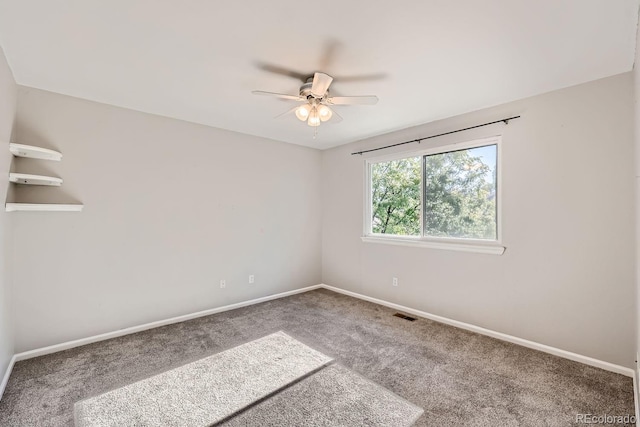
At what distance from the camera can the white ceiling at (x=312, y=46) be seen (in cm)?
163

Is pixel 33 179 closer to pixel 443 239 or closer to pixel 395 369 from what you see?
pixel 395 369

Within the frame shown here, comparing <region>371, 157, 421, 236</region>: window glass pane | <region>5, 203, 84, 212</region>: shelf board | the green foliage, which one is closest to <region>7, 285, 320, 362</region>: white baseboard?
<region>5, 203, 84, 212</region>: shelf board

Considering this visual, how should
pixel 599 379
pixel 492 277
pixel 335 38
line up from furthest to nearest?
1. pixel 492 277
2. pixel 599 379
3. pixel 335 38

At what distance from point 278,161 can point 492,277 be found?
3193 millimetres

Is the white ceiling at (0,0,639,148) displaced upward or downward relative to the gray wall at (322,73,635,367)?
upward

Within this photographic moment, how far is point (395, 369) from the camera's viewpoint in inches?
94.9

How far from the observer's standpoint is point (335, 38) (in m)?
Result: 1.88

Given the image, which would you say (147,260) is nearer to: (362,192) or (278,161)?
(278,161)

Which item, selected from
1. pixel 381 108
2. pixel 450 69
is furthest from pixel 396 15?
pixel 381 108

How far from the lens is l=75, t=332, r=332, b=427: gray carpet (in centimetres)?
183

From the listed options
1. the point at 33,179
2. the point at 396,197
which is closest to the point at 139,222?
the point at 33,179

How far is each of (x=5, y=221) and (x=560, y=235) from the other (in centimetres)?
461

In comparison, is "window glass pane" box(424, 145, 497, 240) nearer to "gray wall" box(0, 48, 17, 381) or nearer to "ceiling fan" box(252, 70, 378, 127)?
"ceiling fan" box(252, 70, 378, 127)

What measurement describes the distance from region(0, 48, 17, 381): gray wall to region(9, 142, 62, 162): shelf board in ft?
0.19
